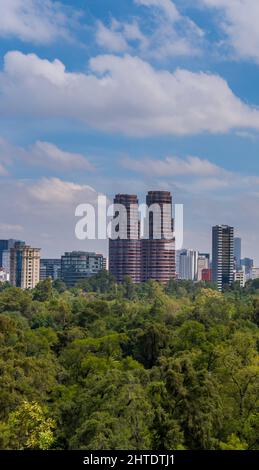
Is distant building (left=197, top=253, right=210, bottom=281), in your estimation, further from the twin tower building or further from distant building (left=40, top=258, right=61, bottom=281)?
the twin tower building

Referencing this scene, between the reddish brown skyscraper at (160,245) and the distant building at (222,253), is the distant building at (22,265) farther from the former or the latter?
the distant building at (222,253)

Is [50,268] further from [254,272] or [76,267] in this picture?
[254,272]

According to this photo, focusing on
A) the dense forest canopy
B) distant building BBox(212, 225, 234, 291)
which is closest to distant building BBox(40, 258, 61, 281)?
distant building BBox(212, 225, 234, 291)

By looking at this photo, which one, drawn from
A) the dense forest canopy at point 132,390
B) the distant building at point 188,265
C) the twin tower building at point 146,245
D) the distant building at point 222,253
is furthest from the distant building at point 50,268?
the dense forest canopy at point 132,390

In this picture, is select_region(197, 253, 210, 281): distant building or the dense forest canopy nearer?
the dense forest canopy

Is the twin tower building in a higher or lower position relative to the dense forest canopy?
higher

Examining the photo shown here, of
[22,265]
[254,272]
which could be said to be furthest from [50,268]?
[254,272]
